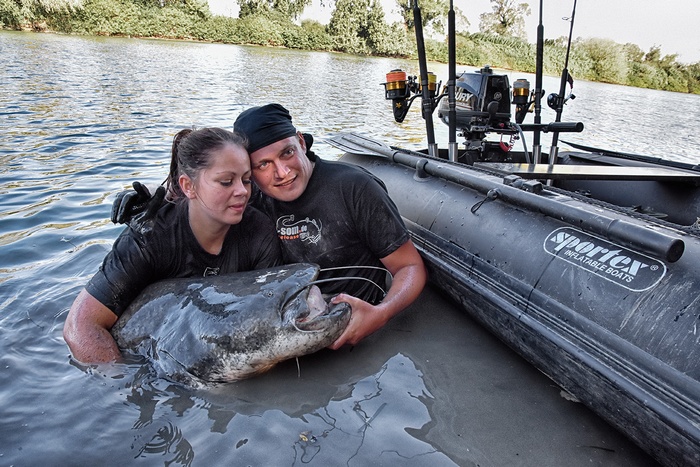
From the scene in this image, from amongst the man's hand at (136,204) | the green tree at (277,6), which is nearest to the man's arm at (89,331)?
the man's hand at (136,204)

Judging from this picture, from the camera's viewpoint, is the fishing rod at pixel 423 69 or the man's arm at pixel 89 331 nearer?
the man's arm at pixel 89 331

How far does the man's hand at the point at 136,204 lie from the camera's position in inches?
94.6

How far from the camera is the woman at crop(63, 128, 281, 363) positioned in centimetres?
234

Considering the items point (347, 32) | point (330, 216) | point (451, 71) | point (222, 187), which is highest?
point (347, 32)

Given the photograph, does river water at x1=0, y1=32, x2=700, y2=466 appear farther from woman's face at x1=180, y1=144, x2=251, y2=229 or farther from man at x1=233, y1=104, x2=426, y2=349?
woman's face at x1=180, y1=144, x2=251, y2=229

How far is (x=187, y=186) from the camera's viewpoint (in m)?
2.44

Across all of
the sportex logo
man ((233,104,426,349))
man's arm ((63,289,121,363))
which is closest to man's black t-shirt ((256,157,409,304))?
man ((233,104,426,349))

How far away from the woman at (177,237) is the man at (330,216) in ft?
0.46

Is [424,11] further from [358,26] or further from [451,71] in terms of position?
[358,26]

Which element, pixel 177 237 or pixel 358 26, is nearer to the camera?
pixel 177 237

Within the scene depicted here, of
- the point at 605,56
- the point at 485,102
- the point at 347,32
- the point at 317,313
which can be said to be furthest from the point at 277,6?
the point at 317,313

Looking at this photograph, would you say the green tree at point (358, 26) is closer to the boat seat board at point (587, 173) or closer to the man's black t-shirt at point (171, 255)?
the boat seat board at point (587, 173)

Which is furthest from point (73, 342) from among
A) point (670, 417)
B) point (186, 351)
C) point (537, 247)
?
point (670, 417)

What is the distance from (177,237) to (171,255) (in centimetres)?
11
